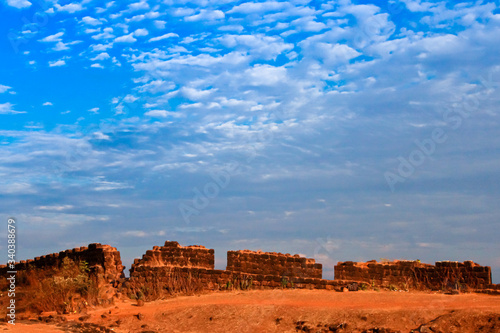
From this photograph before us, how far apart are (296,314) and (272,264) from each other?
3854mm

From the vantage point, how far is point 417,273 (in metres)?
13.9

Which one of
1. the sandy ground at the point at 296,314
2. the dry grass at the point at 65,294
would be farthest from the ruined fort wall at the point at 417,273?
the dry grass at the point at 65,294

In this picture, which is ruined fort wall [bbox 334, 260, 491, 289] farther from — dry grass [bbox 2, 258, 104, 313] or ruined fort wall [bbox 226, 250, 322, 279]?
dry grass [bbox 2, 258, 104, 313]

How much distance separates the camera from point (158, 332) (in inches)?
479

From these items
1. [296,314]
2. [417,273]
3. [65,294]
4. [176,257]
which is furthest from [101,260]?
[417,273]

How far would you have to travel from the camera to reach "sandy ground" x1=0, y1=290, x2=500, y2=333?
10.2 metres

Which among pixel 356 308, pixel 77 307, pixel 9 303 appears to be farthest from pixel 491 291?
pixel 9 303

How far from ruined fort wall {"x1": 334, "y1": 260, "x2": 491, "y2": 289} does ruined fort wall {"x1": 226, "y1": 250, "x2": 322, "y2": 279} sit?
2.76 feet

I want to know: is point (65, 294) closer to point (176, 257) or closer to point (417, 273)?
point (176, 257)

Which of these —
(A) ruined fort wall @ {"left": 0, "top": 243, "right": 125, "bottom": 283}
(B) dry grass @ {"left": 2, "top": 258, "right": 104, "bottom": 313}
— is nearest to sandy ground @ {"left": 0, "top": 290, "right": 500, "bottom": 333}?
(B) dry grass @ {"left": 2, "top": 258, "right": 104, "bottom": 313}

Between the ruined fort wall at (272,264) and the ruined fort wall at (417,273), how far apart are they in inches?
33.1

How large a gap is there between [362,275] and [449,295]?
112 inches

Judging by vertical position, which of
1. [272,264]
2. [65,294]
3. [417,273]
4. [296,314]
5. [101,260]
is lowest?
[296,314]

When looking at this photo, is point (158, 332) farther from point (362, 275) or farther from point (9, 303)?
point (9, 303)
